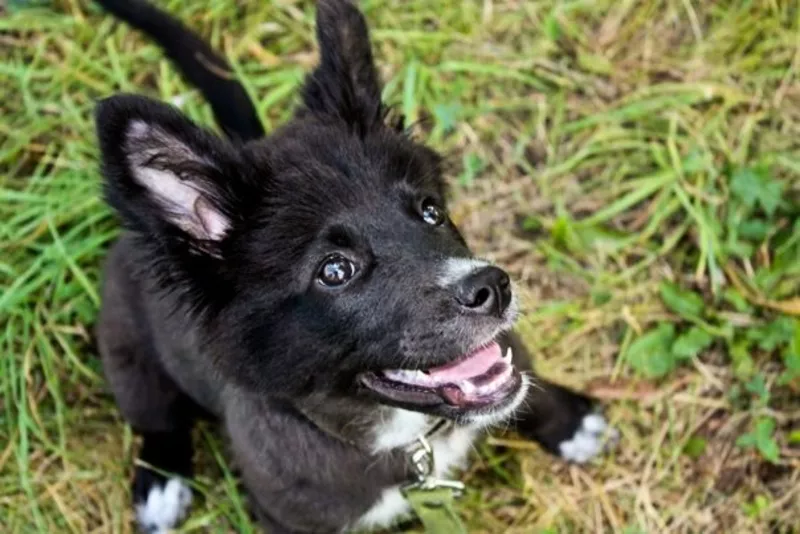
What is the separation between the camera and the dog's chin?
274 centimetres

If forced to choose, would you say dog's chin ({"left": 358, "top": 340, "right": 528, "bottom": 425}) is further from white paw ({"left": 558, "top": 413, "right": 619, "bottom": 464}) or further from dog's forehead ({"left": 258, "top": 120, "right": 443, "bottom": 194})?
white paw ({"left": 558, "top": 413, "right": 619, "bottom": 464})

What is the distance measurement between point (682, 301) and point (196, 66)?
1953 mm

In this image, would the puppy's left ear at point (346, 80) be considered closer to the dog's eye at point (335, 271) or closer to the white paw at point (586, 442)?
the dog's eye at point (335, 271)

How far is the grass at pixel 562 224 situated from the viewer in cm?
373

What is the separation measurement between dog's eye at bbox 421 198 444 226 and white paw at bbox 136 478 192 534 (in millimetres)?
1586

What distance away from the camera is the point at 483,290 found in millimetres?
2551

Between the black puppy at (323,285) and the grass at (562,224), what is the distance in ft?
2.33

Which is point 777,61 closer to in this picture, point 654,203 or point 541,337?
point 654,203

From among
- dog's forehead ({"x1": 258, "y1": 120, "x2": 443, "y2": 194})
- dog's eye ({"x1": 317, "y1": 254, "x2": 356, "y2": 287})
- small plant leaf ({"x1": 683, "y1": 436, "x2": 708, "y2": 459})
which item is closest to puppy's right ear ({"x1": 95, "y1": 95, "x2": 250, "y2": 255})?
dog's forehead ({"x1": 258, "y1": 120, "x2": 443, "y2": 194})

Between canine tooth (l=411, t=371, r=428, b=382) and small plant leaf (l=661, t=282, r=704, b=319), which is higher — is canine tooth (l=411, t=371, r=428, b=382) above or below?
above

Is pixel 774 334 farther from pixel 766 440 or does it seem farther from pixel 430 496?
pixel 430 496

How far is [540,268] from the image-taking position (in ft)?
13.5

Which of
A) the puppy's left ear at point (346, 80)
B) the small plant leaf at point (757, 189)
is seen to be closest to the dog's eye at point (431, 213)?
the puppy's left ear at point (346, 80)

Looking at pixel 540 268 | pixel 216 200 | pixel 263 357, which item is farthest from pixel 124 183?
pixel 540 268
